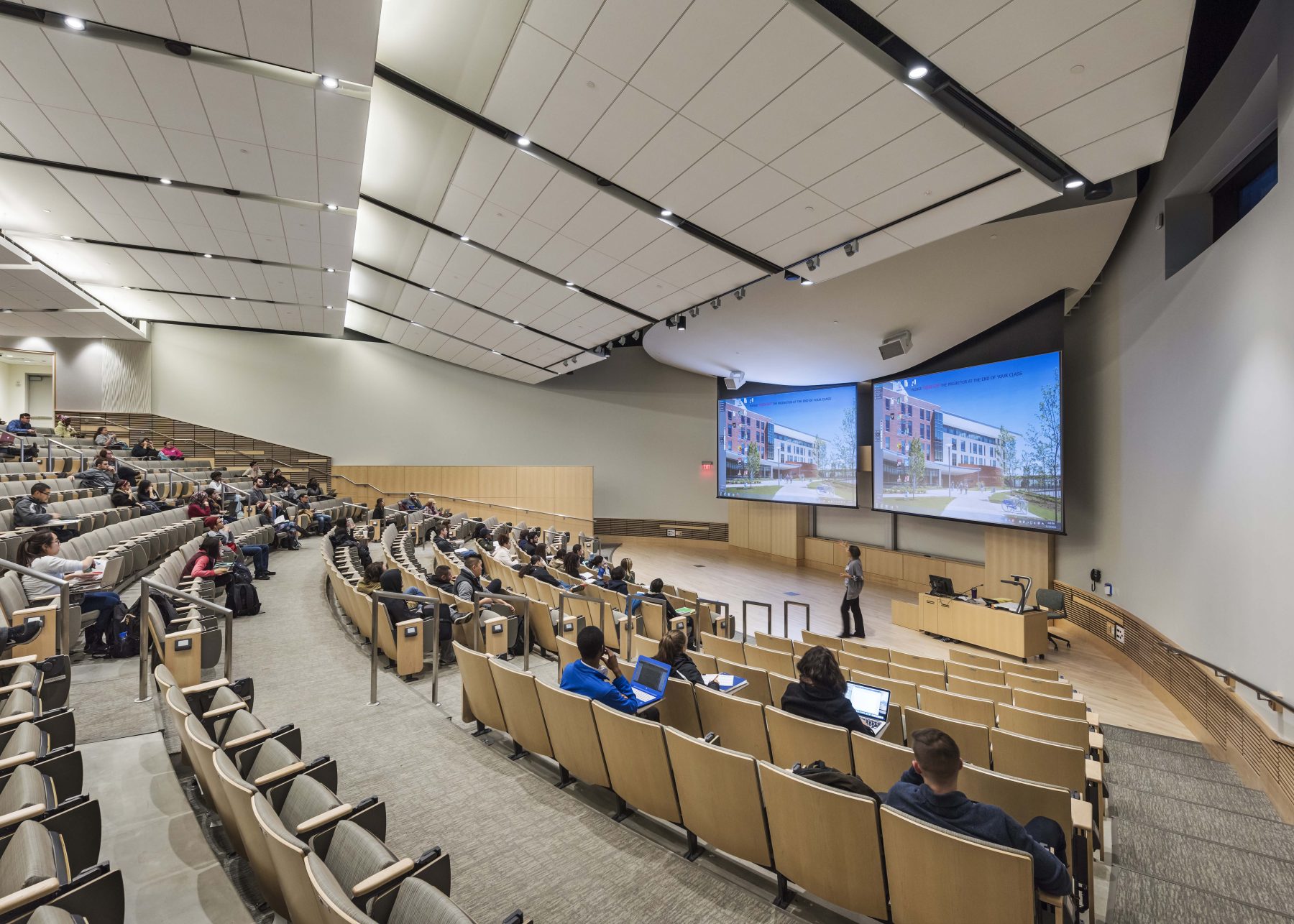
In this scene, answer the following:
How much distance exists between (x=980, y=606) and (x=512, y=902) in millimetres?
7960

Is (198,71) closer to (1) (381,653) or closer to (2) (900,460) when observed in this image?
(1) (381,653)

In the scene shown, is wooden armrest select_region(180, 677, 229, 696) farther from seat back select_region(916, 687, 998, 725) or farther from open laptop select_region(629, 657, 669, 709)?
seat back select_region(916, 687, 998, 725)

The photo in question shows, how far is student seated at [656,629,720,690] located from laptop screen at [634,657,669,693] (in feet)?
0.15

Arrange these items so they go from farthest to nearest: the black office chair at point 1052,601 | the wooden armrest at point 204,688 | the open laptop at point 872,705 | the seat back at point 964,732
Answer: the black office chair at point 1052,601 < the open laptop at point 872,705 < the seat back at point 964,732 < the wooden armrest at point 204,688

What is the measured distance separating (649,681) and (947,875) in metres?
2.08

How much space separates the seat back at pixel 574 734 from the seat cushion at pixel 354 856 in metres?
1.16

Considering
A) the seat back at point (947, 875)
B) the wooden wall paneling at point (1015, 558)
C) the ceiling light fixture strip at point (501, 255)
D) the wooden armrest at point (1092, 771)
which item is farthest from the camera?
the wooden wall paneling at point (1015, 558)

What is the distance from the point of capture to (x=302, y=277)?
36.4ft

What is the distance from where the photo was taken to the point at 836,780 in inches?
87.4

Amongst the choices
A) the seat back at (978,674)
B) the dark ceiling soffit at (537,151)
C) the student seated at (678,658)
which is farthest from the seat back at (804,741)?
the dark ceiling soffit at (537,151)

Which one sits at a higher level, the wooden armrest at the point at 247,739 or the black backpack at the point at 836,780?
the black backpack at the point at 836,780

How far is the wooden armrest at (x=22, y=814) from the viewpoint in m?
1.79

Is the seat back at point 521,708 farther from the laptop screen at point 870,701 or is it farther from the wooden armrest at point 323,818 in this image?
the laptop screen at point 870,701

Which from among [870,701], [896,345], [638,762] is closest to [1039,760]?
[870,701]
